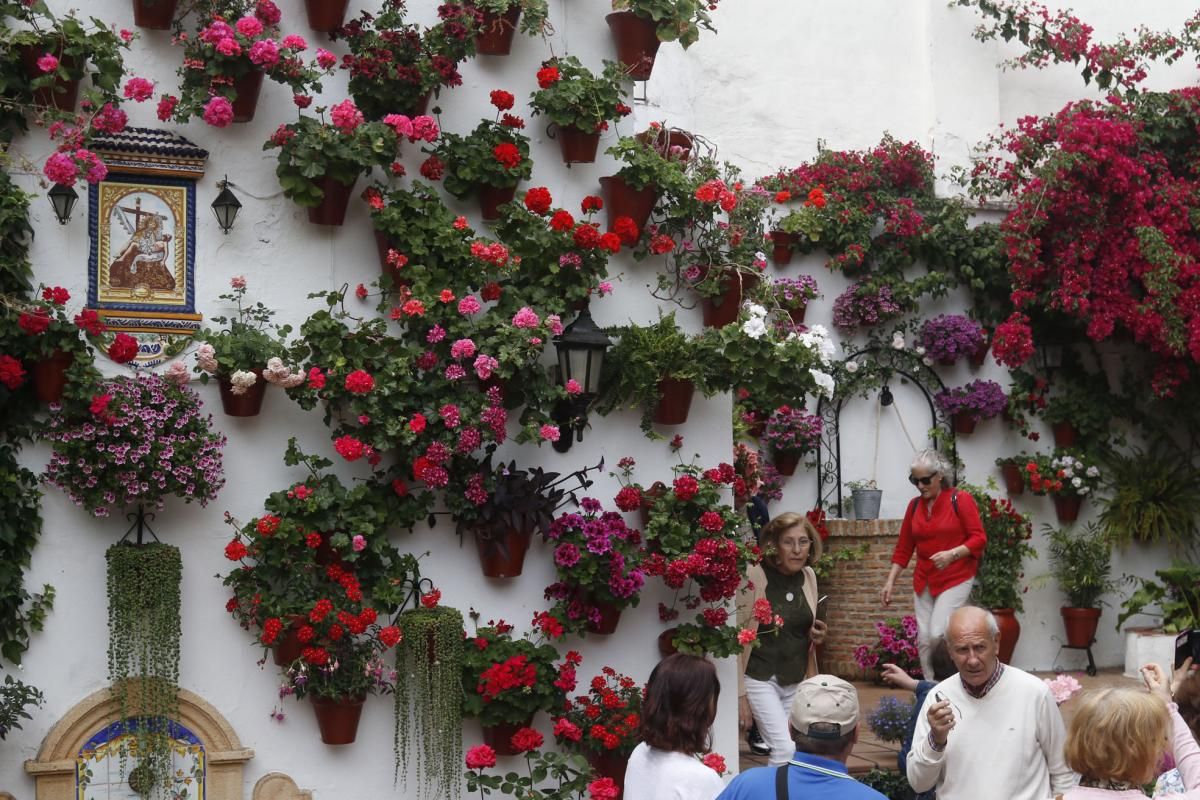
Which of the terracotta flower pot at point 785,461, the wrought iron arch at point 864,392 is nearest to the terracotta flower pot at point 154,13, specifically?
the terracotta flower pot at point 785,461

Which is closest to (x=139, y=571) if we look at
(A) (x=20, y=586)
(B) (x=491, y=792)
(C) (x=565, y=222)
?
(A) (x=20, y=586)

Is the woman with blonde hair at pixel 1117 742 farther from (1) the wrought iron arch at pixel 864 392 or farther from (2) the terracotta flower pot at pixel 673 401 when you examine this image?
(1) the wrought iron arch at pixel 864 392

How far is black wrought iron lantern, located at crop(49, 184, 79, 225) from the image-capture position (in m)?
6.12

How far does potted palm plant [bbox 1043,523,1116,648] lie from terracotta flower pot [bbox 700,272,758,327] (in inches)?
214

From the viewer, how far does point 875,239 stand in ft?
37.9

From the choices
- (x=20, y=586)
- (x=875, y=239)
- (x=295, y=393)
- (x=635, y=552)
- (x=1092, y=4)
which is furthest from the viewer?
(x=1092, y=4)

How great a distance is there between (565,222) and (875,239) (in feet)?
17.7

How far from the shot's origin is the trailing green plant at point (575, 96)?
6.95 metres

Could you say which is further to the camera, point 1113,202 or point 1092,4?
point 1092,4

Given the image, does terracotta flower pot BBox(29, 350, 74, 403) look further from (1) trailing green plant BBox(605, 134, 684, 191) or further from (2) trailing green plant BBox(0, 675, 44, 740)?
(1) trailing green plant BBox(605, 134, 684, 191)

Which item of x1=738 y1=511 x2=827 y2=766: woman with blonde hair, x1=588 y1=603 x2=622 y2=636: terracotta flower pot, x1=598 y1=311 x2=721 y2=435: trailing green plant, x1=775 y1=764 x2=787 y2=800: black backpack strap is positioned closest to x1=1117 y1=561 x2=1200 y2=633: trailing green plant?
x1=738 y1=511 x2=827 y2=766: woman with blonde hair

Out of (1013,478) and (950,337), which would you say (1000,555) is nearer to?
(1013,478)

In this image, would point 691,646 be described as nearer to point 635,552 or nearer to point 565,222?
point 635,552

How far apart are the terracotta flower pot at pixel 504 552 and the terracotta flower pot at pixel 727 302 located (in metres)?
1.57
